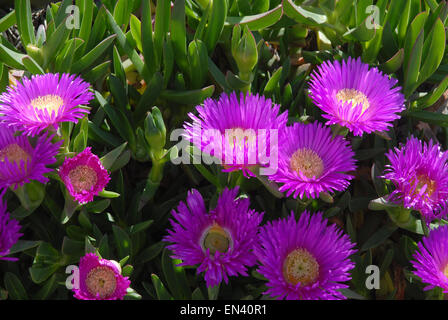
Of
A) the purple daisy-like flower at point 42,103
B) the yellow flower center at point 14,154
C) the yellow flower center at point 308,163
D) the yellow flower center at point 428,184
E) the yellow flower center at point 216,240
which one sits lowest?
the yellow flower center at point 216,240

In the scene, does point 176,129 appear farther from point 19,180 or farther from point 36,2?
point 36,2

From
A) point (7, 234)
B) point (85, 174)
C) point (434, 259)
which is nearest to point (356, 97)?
point (434, 259)

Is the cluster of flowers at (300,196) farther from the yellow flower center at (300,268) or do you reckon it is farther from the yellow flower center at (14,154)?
the yellow flower center at (14,154)

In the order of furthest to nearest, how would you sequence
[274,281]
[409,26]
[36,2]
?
[36,2], [409,26], [274,281]

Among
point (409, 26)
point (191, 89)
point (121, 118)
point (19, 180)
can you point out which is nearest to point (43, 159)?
point (19, 180)

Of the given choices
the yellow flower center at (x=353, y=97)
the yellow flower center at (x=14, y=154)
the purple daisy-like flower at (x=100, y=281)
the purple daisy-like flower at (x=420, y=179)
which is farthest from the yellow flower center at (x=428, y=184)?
the yellow flower center at (x=14, y=154)

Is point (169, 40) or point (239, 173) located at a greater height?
point (169, 40)

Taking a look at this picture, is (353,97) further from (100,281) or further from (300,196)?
(100,281)
